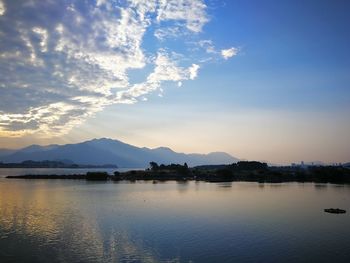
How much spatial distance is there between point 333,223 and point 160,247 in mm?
24366

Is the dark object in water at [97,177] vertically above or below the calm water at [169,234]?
above

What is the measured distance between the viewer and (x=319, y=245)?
30.1 meters

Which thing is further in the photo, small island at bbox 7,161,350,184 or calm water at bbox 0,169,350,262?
small island at bbox 7,161,350,184

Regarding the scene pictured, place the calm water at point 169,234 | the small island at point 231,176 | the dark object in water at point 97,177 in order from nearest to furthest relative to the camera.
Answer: the calm water at point 169,234
the small island at point 231,176
the dark object in water at point 97,177

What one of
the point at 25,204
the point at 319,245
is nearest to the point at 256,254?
the point at 319,245

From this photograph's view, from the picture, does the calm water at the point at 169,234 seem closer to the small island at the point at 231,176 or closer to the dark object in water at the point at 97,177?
the small island at the point at 231,176

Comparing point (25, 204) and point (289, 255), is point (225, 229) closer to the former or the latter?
point (289, 255)

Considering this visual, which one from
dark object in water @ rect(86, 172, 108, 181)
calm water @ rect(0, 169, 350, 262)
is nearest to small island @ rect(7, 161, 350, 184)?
dark object in water @ rect(86, 172, 108, 181)

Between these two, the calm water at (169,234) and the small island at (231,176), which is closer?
the calm water at (169,234)

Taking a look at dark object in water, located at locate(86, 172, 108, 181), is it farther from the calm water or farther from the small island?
the calm water

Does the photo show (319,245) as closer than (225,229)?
Yes

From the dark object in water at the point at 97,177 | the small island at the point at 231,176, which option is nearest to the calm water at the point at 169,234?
the small island at the point at 231,176

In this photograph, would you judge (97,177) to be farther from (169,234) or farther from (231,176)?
(169,234)

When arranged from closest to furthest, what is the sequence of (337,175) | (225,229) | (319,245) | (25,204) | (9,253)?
(9,253)
(319,245)
(225,229)
(25,204)
(337,175)
